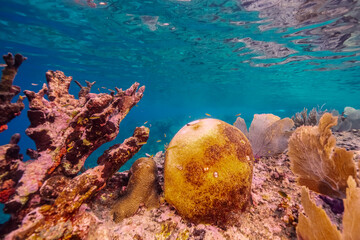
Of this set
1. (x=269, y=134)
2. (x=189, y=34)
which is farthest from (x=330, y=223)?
(x=189, y=34)

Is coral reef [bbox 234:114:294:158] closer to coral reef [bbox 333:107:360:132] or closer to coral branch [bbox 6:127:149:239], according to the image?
coral branch [bbox 6:127:149:239]

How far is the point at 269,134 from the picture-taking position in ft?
11.1

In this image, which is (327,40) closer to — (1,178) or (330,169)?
(330,169)

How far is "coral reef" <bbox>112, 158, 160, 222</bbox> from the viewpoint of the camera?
221cm

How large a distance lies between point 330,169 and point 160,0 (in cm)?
1050

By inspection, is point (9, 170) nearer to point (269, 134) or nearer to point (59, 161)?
point (59, 161)

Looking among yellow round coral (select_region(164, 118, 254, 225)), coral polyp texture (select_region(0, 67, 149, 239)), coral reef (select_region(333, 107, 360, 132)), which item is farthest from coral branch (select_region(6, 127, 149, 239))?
coral reef (select_region(333, 107, 360, 132))

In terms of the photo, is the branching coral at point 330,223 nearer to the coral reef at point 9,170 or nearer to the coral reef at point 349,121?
the coral reef at point 9,170

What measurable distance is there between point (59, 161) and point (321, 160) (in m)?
3.46

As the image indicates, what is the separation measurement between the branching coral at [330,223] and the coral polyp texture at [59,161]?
2.08m

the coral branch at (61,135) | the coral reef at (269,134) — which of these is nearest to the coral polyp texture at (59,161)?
the coral branch at (61,135)

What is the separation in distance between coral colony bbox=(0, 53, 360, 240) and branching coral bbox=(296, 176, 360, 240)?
0.03 feet

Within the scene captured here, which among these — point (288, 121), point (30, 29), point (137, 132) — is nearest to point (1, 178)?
point (137, 132)

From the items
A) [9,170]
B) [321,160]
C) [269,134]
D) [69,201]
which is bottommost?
[269,134]
